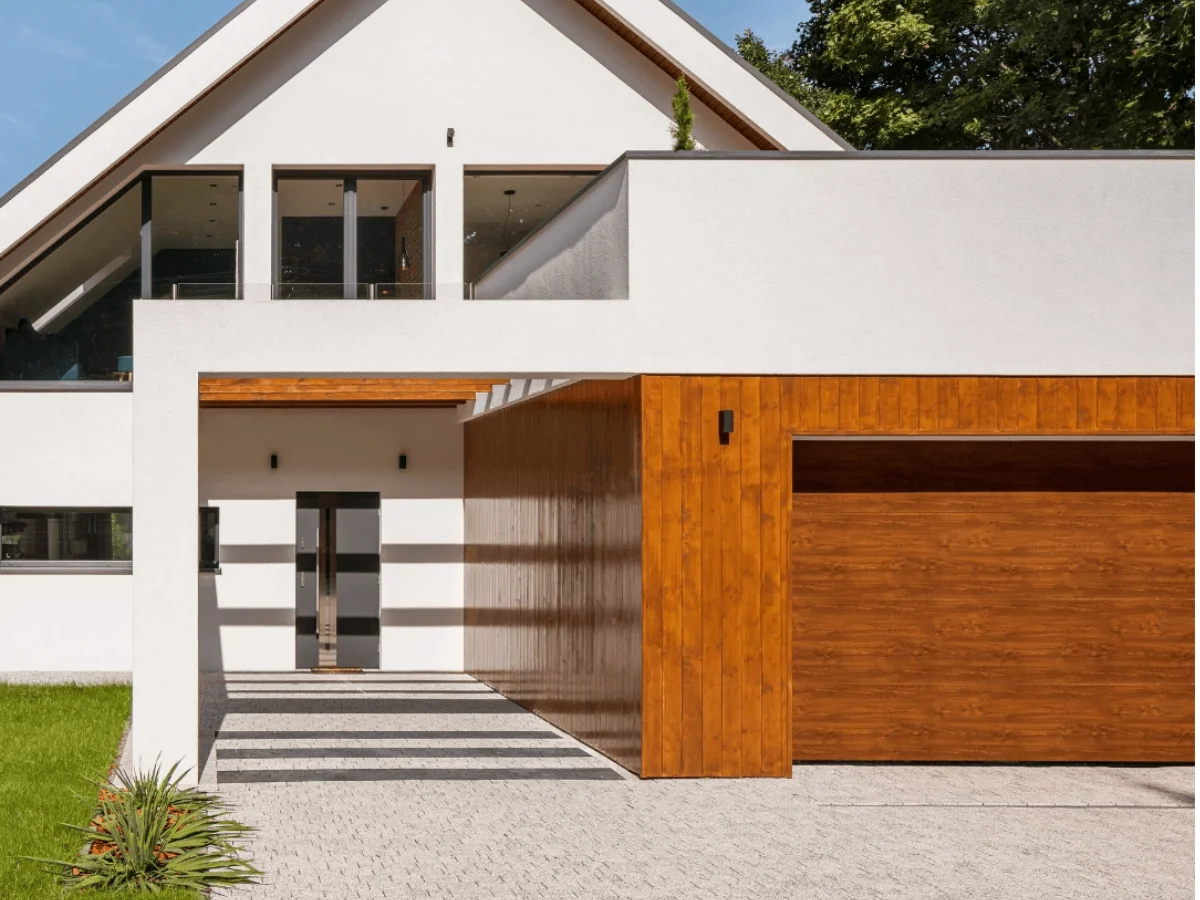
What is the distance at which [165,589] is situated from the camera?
9922 mm

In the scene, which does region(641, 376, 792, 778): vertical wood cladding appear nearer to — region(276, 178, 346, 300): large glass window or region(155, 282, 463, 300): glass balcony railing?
region(155, 282, 463, 300): glass balcony railing

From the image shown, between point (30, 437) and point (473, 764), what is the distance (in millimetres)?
8709

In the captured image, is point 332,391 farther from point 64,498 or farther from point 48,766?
point 48,766

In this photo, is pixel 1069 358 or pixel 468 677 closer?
pixel 1069 358

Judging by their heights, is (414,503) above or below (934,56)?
below

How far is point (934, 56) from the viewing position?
90.5 ft

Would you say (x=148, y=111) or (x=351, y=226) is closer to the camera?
(x=148, y=111)

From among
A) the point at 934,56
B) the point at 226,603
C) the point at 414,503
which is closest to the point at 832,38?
the point at 934,56

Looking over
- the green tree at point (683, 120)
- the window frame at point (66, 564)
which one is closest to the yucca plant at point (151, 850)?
the green tree at point (683, 120)

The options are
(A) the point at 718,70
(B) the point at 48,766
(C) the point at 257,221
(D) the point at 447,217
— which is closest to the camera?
(B) the point at 48,766

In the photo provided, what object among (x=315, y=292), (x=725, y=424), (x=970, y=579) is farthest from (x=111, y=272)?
(x=970, y=579)

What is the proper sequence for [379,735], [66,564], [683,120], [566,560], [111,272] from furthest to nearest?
[111,272] → [66,564] → [683,120] → [566,560] → [379,735]

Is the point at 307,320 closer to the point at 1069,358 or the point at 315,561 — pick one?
the point at 1069,358

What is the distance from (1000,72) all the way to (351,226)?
13.3m
